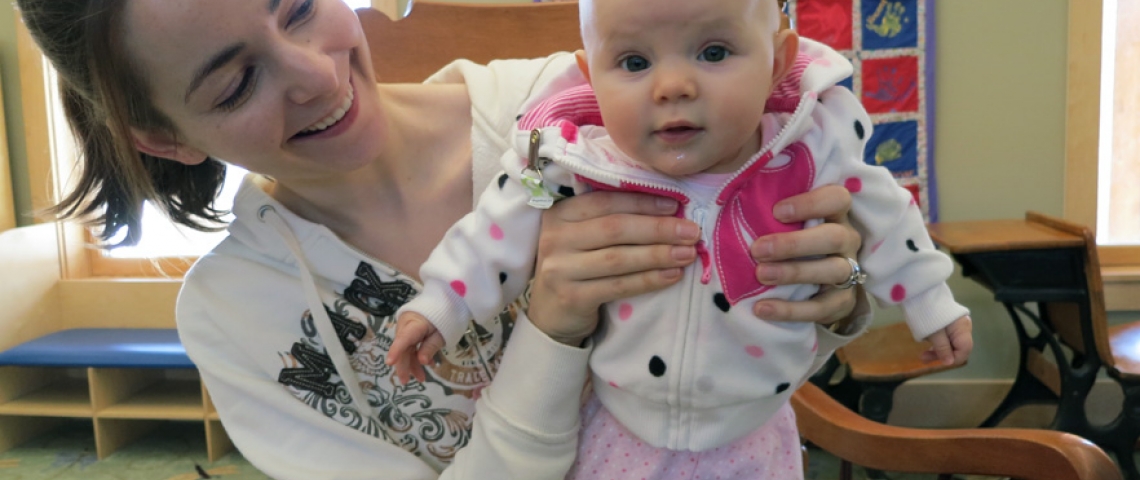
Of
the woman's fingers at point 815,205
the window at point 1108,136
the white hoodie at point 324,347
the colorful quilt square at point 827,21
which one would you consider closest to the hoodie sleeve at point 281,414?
the white hoodie at point 324,347

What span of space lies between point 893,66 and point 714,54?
2498 millimetres

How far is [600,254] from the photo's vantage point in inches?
32.3

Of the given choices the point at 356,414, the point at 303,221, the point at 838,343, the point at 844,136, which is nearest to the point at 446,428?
the point at 356,414

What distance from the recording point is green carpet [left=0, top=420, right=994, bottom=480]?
9.43ft

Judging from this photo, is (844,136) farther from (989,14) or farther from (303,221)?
(989,14)

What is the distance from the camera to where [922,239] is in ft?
2.79

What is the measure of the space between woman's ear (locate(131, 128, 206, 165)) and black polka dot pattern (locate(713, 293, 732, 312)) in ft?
2.25

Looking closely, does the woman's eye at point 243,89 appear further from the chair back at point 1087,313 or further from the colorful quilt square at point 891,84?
the colorful quilt square at point 891,84

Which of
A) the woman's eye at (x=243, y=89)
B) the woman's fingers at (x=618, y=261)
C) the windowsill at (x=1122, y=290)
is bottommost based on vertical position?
the windowsill at (x=1122, y=290)

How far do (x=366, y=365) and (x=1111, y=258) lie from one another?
10.1 feet

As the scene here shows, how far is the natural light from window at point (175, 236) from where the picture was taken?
1165 mm

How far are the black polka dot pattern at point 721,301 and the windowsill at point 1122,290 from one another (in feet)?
9.12

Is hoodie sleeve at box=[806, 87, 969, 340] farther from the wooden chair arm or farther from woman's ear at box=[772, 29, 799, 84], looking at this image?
the wooden chair arm

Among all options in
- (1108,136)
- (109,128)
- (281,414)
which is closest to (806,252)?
(281,414)
